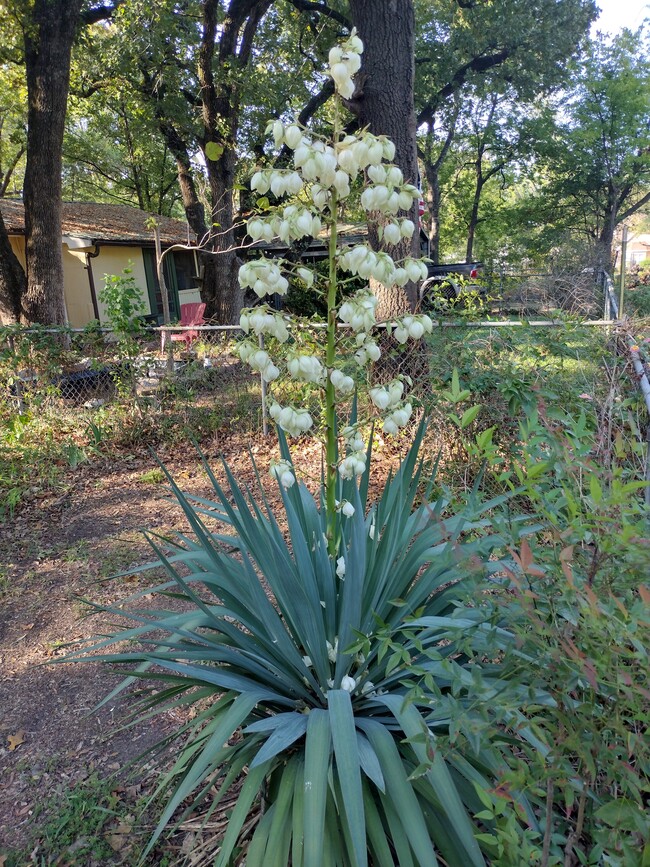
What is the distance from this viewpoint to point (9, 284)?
27.4 ft

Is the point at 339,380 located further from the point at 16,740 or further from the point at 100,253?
the point at 100,253

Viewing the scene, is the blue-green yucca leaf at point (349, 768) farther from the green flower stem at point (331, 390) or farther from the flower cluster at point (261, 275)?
the flower cluster at point (261, 275)

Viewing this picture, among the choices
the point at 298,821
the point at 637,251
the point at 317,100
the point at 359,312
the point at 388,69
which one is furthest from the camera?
the point at 637,251

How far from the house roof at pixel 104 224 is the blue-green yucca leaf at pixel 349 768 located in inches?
556

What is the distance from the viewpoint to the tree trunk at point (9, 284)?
8312mm

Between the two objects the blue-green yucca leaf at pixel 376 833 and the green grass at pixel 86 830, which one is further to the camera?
the green grass at pixel 86 830

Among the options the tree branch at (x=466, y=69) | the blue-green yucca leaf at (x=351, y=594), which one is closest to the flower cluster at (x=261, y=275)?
the blue-green yucca leaf at (x=351, y=594)

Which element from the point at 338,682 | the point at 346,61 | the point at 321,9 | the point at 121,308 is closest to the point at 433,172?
the point at 321,9

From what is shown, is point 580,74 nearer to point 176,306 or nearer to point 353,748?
point 176,306

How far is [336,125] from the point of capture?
180cm

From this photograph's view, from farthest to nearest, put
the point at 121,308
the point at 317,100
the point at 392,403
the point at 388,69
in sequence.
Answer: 1. the point at 317,100
2. the point at 121,308
3. the point at 388,69
4. the point at 392,403

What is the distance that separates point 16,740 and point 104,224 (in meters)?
16.5

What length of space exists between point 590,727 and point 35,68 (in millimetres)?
10331

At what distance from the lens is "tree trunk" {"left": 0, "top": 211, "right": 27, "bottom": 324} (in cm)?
831
